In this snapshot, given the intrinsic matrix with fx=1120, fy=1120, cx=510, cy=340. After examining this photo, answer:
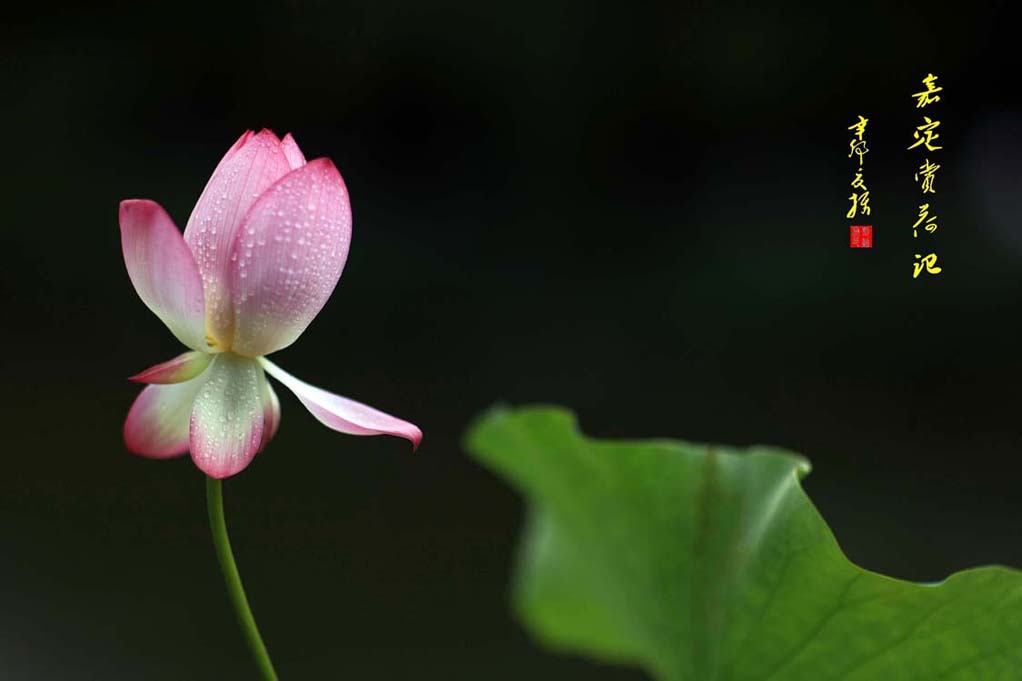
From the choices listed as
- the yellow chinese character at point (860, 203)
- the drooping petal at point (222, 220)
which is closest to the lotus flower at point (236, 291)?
the drooping petal at point (222, 220)

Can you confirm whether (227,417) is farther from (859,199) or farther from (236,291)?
(859,199)

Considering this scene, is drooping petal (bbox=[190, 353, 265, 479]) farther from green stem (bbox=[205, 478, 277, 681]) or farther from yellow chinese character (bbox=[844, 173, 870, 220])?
yellow chinese character (bbox=[844, 173, 870, 220])

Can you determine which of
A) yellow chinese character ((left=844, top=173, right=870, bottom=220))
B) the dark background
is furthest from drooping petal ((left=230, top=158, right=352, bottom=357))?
the dark background

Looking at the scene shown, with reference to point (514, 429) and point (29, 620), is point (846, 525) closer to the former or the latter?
point (29, 620)

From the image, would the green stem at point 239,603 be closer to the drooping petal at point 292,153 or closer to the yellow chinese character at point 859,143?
the drooping petal at point 292,153

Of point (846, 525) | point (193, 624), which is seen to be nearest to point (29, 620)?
point (193, 624)

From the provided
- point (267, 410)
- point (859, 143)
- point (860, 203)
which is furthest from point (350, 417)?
point (860, 203)
